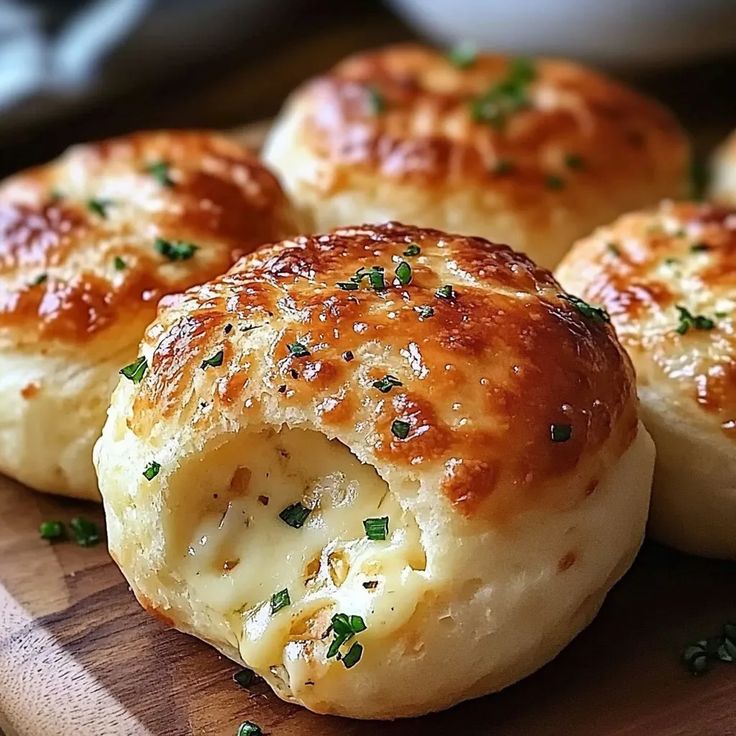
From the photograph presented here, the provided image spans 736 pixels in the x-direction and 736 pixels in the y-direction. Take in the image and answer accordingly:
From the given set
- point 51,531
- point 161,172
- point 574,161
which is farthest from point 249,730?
point 574,161

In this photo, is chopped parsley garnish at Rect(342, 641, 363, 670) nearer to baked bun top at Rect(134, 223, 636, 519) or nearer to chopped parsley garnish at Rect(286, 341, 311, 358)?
baked bun top at Rect(134, 223, 636, 519)

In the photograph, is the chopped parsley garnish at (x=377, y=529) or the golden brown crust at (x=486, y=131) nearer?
the chopped parsley garnish at (x=377, y=529)

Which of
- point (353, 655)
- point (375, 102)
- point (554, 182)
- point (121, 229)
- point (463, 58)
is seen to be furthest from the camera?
point (463, 58)

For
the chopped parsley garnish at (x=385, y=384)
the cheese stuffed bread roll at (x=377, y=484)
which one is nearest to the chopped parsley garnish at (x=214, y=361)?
the cheese stuffed bread roll at (x=377, y=484)

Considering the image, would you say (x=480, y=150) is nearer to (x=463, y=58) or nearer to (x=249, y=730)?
(x=463, y=58)

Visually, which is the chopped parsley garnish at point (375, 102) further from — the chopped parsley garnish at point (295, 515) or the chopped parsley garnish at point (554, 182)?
the chopped parsley garnish at point (295, 515)

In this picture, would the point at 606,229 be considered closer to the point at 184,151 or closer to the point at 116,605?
the point at 184,151
